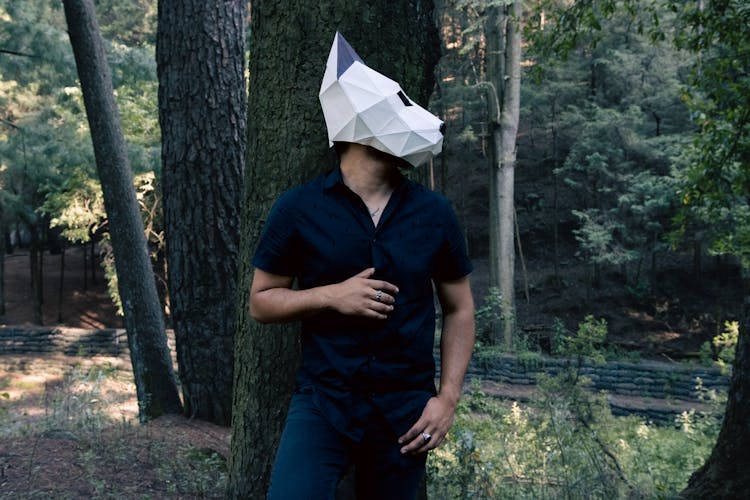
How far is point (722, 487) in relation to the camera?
17.1ft

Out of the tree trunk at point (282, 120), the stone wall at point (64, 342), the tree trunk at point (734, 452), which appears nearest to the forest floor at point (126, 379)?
the stone wall at point (64, 342)

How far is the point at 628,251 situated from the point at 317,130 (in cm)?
2251

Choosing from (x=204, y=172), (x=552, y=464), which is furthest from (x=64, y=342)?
(x=552, y=464)

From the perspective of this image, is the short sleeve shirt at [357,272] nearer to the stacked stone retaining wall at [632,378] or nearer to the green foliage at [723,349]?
the green foliage at [723,349]

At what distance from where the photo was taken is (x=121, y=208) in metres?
8.08

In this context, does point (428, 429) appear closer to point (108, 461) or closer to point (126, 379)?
point (108, 461)

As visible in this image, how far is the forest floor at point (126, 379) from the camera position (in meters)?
4.79

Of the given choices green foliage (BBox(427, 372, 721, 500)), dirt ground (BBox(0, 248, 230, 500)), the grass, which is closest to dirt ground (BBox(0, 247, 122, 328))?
dirt ground (BBox(0, 248, 230, 500))

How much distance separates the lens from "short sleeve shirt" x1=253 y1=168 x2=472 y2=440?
93.6 inches

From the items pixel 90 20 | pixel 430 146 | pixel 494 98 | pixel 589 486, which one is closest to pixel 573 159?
pixel 494 98

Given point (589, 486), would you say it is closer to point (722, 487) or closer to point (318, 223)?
point (722, 487)

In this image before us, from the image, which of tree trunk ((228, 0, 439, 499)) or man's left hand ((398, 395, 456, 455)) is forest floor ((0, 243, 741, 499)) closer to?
tree trunk ((228, 0, 439, 499))

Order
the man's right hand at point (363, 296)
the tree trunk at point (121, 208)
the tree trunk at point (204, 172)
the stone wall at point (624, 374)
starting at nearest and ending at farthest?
the man's right hand at point (363, 296)
the tree trunk at point (204, 172)
the tree trunk at point (121, 208)
the stone wall at point (624, 374)

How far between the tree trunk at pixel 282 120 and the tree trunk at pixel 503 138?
16.5 m
